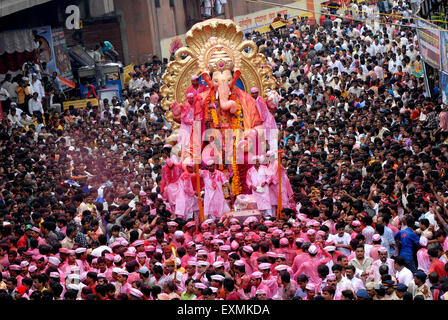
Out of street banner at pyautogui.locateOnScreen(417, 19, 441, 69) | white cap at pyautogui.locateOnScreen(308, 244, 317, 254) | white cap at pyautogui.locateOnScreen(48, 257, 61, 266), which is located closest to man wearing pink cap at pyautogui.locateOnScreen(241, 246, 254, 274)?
white cap at pyautogui.locateOnScreen(308, 244, 317, 254)

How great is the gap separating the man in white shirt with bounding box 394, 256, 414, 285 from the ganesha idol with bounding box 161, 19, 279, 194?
14.7 feet

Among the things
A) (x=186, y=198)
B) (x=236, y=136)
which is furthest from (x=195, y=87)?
(x=186, y=198)

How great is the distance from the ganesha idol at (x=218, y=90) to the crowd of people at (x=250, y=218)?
862 millimetres

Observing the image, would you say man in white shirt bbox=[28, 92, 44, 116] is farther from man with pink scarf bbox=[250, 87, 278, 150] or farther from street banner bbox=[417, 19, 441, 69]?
street banner bbox=[417, 19, 441, 69]

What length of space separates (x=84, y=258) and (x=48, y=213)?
2.15m

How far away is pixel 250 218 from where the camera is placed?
37.3 ft

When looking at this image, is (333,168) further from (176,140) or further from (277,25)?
(277,25)

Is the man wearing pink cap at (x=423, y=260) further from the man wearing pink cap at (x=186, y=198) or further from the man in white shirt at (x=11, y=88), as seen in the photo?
the man in white shirt at (x=11, y=88)

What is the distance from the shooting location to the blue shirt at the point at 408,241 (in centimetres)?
971

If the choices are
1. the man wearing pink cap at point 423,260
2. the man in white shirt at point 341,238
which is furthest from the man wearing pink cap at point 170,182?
the man wearing pink cap at point 423,260

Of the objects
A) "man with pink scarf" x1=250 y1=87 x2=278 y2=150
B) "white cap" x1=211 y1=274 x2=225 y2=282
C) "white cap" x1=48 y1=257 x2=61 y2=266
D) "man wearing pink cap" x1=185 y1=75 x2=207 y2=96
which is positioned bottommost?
"white cap" x1=211 y1=274 x2=225 y2=282

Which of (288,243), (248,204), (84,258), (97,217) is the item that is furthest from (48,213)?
(288,243)

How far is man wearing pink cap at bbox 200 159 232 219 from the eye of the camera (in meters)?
12.1

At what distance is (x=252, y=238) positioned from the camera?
10.2m
